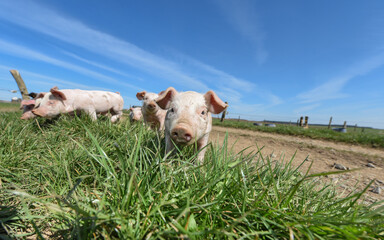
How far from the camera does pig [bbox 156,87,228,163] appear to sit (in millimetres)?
1823

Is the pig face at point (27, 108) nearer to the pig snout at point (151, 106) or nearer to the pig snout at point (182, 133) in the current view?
the pig snout at point (151, 106)

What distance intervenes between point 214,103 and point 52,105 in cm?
459

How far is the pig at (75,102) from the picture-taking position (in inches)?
174

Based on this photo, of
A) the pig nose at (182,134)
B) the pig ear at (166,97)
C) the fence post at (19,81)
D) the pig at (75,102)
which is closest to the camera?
the pig nose at (182,134)

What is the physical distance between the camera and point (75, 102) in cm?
501

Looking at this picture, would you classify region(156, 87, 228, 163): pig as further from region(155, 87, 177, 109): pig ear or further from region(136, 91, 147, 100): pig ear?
region(136, 91, 147, 100): pig ear

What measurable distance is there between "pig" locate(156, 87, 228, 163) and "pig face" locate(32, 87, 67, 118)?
3.68 m

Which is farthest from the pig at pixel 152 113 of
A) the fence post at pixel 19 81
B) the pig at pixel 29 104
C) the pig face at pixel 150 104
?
the fence post at pixel 19 81

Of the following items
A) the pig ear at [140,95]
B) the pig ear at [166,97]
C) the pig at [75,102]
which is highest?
the pig ear at [140,95]

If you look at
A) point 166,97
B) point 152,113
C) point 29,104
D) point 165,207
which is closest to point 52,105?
point 29,104

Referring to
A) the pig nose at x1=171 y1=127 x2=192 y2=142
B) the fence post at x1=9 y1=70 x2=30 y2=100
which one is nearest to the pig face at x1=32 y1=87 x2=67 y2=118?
the pig nose at x1=171 y1=127 x2=192 y2=142

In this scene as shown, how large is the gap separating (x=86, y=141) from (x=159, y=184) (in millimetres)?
2256

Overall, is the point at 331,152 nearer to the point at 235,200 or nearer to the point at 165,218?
the point at 235,200

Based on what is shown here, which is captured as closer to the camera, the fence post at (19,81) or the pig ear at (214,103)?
the pig ear at (214,103)
